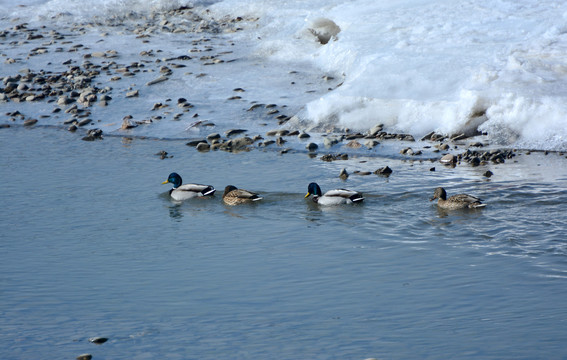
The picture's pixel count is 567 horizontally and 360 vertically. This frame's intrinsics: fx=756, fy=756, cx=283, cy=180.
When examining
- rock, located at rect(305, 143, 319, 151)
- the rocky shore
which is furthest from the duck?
rock, located at rect(305, 143, 319, 151)

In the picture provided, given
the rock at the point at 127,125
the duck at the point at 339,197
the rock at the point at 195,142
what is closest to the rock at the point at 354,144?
the rock at the point at 195,142

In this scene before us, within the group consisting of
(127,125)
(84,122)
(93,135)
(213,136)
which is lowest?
(213,136)

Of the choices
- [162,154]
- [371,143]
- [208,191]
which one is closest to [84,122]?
[162,154]

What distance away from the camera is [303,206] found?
14.5 m

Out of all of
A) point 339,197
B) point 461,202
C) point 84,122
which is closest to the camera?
point 461,202

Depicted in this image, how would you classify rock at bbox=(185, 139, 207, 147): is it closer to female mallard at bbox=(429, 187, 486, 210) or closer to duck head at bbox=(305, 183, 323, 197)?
duck head at bbox=(305, 183, 323, 197)

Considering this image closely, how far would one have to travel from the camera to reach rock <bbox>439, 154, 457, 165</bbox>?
16.7 meters

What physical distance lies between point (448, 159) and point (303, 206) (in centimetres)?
410

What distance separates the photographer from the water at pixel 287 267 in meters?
8.59

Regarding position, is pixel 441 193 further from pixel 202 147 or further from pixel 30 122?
pixel 30 122

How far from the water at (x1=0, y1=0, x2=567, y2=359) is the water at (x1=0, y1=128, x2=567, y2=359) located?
0.04m

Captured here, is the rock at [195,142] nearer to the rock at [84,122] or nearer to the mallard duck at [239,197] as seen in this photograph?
the rock at [84,122]

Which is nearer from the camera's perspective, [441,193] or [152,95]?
[441,193]

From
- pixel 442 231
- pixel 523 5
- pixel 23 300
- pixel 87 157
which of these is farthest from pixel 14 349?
pixel 523 5
